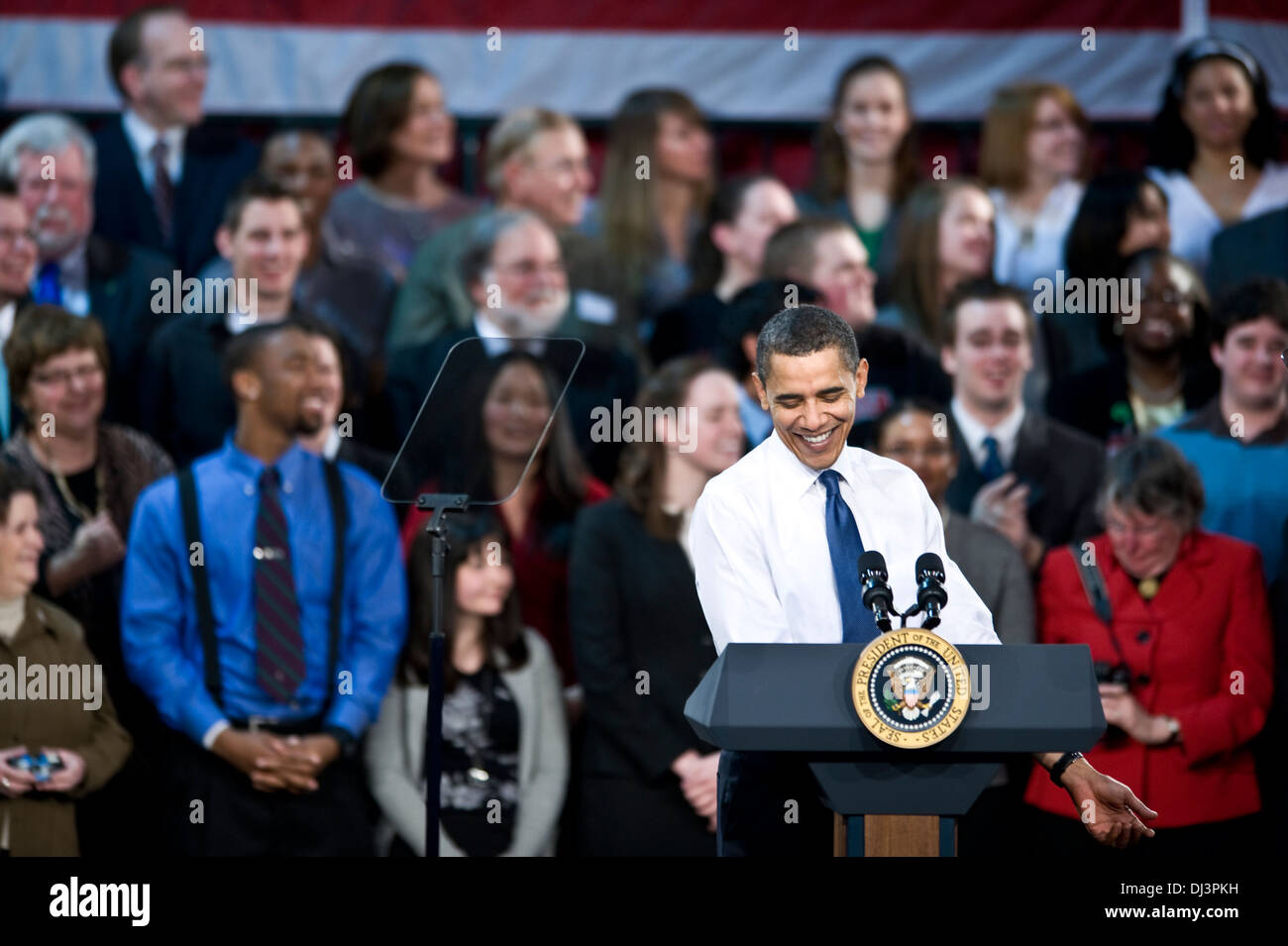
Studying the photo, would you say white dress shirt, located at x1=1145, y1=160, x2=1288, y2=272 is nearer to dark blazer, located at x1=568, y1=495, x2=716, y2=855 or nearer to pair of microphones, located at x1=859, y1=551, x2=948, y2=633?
dark blazer, located at x1=568, y1=495, x2=716, y2=855

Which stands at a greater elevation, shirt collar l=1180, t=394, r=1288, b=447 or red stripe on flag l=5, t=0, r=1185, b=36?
red stripe on flag l=5, t=0, r=1185, b=36

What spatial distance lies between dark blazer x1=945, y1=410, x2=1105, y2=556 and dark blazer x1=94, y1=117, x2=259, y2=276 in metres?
2.82

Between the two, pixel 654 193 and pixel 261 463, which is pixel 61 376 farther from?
pixel 654 193

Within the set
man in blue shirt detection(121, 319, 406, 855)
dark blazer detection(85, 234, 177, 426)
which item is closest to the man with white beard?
man in blue shirt detection(121, 319, 406, 855)

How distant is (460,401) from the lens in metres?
4.58

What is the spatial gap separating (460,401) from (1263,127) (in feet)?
12.0

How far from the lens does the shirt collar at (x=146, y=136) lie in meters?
6.64

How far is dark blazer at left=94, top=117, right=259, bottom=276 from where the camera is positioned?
6.56 metres

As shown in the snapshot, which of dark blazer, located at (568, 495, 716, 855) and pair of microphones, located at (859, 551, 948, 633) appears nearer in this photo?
pair of microphones, located at (859, 551, 948, 633)

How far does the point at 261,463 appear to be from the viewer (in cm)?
573

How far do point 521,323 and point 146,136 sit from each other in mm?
1658

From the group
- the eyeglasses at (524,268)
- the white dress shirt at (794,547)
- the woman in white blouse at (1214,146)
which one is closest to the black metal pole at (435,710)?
the white dress shirt at (794,547)
